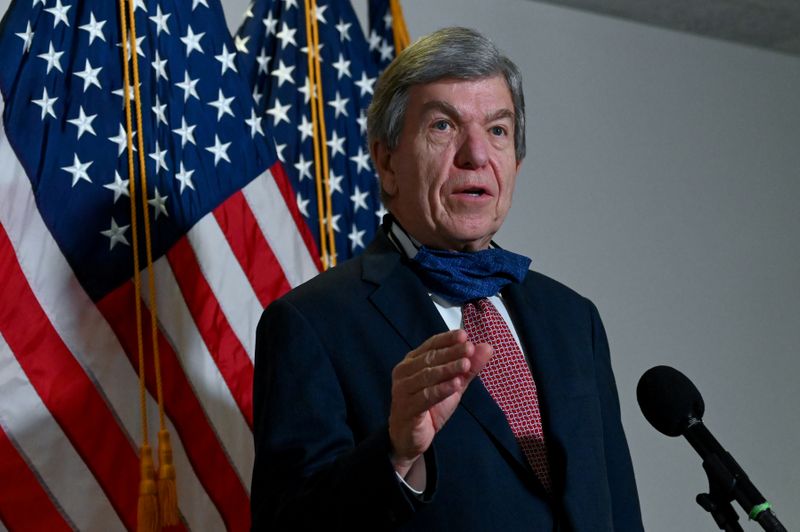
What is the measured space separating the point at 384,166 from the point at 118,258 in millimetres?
879

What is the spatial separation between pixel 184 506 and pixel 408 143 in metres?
1.12

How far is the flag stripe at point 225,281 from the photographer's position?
246 cm

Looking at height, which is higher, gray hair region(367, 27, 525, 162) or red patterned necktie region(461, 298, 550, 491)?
gray hair region(367, 27, 525, 162)

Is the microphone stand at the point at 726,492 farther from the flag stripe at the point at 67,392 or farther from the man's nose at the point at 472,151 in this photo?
the flag stripe at the point at 67,392

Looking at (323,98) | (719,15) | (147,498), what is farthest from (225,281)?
(719,15)

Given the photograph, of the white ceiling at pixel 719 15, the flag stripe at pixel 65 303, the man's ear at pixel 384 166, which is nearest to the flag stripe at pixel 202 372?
the flag stripe at pixel 65 303

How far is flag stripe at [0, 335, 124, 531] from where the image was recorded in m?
2.17

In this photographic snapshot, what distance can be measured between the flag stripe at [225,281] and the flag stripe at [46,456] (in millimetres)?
381

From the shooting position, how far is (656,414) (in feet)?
4.71

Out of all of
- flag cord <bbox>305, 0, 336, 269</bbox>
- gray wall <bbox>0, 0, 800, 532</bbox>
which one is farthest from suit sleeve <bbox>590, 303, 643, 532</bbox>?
gray wall <bbox>0, 0, 800, 532</bbox>

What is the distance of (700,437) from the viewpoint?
1349 mm

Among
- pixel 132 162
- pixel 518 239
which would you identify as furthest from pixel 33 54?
pixel 518 239

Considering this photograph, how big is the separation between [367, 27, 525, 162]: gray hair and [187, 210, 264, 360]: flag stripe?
88cm

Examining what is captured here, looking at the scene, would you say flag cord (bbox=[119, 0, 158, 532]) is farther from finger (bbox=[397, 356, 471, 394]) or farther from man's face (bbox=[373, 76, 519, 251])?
finger (bbox=[397, 356, 471, 394])
